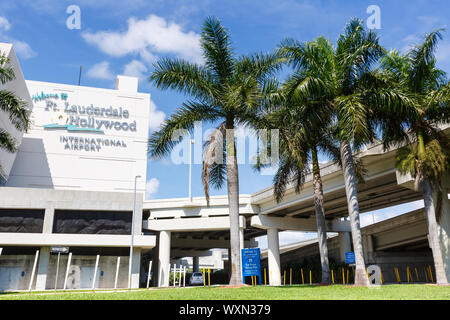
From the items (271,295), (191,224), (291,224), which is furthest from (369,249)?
(271,295)

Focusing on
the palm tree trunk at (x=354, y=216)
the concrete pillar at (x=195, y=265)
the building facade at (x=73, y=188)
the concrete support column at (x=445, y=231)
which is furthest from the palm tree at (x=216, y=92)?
the concrete pillar at (x=195, y=265)

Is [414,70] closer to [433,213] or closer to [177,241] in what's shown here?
[433,213]

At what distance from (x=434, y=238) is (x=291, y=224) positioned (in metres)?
24.2

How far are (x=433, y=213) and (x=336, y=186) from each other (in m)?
12.6

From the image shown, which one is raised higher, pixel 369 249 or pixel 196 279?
pixel 369 249

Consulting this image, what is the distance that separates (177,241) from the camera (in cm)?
5147

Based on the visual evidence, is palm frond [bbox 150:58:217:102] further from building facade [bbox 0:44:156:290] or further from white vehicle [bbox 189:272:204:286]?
white vehicle [bbox 189:272:204:286]

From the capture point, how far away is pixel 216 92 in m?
18.2

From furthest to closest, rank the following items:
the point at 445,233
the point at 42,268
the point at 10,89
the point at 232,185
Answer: the point at 10,89 < the point at 42,268 < the point at 445,233 < the point at 232,185

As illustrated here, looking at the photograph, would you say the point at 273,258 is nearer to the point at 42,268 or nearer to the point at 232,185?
the point at 42,268

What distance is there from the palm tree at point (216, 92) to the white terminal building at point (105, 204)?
9.46 metres

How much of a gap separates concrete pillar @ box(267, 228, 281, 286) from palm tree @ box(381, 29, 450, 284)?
2122cm

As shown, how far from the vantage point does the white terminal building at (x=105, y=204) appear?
112 feet
